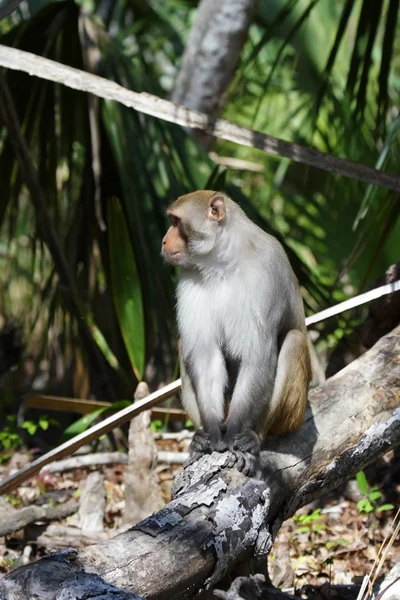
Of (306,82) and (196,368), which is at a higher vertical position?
(306,82)

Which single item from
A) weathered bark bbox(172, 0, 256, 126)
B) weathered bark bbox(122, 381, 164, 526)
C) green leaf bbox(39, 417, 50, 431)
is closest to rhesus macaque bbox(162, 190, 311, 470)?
weathered bark bbox(122, 381, 164, 526)

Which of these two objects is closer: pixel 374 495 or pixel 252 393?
pixel 252 393

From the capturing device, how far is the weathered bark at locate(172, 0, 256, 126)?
6.66 m

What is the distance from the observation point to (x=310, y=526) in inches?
186

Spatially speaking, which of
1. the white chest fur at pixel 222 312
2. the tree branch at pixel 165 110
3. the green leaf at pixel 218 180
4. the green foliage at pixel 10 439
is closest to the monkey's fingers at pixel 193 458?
the white chest fur at pixel 222 312

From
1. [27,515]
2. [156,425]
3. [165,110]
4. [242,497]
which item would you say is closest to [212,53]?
[165,110]

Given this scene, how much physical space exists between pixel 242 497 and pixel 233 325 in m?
0.92

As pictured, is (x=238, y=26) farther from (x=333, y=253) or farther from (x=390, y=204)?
(x=390, y=204)

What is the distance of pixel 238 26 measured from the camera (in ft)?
21.9

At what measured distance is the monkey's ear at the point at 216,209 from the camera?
3.88m

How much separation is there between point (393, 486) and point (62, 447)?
2162 mm

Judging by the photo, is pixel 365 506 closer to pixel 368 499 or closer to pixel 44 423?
pixel 368 499

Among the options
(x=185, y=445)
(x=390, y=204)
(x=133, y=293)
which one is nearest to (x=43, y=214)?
(x=133, y=293)

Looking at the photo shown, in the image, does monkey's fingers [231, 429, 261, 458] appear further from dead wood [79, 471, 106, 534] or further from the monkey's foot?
dead wood [79, 471, 106, 534]
